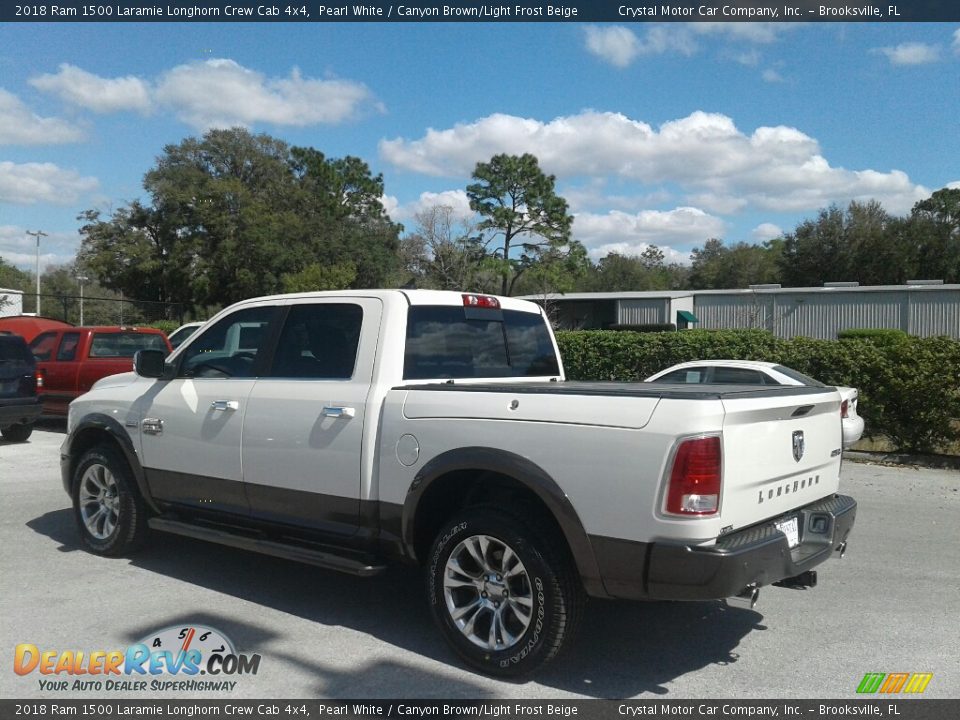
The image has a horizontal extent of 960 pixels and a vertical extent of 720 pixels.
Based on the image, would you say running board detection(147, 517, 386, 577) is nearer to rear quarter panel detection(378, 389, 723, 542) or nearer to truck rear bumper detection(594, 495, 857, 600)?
rear quarter panel detection(378, 389, 723, 542)

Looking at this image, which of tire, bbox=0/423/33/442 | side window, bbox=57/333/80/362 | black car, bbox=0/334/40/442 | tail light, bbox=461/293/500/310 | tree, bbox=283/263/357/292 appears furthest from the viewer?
tree, bbox=283/263/357/292

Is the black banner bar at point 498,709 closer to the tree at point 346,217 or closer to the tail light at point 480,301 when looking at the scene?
the tail light at point 480,301

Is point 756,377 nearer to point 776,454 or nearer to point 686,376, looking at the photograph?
point 686,376

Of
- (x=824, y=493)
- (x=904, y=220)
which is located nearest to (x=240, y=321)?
(x=824, y=493)

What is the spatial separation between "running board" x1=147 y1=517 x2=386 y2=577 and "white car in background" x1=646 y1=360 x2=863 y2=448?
6.41 meters

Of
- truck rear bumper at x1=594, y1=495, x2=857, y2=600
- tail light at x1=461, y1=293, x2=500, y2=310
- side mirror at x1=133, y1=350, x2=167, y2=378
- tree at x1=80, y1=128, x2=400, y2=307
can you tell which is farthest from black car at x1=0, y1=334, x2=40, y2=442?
tree at x1=80, y1=128, x2=400, y2=307

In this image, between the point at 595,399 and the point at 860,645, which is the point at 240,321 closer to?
the point at 595,399

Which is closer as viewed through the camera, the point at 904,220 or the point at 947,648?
the point at 947,648

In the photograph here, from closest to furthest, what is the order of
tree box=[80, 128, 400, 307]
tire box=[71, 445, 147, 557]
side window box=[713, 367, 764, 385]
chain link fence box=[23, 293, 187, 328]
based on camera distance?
tire box=[71, 445, 147, 557], side window box=[713, 367, 764, 385], chain link fence box=[23, 293, 187, 328], tree box=[80, 128, 400, 307]

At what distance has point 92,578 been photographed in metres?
5.87

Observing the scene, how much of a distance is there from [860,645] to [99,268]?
183ft

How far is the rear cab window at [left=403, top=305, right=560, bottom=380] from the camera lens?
16.7 feet

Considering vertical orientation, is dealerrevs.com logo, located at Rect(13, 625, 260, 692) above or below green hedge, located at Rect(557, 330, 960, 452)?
below

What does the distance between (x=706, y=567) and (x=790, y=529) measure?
88 cm
